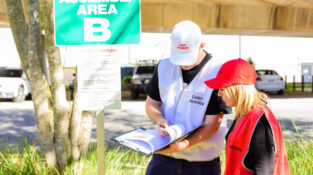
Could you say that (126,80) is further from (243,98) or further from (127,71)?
(243,98)

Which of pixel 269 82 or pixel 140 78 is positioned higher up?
pixel 140 78

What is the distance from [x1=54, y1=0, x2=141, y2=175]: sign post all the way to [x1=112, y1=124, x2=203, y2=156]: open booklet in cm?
63

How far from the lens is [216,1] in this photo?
1361 cm

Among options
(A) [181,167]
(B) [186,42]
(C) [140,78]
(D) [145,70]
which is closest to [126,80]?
(D) [145,70]

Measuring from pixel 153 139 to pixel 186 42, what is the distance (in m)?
0.63

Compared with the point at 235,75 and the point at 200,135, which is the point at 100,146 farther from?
the point at 235,75

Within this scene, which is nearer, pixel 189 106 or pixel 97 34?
pixel 189 106

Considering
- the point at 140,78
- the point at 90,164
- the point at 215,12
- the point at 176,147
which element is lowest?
the point at 140,78

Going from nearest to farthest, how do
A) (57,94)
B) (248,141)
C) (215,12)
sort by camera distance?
(248,141)
(57,94)
(215,12)

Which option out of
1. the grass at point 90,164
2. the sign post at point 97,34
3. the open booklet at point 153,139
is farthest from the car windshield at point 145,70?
the open booklet at point 153,139

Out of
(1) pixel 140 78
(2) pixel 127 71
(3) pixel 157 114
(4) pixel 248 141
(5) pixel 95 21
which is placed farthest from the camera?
(2) pixel 127 71

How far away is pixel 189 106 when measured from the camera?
2.22 metres

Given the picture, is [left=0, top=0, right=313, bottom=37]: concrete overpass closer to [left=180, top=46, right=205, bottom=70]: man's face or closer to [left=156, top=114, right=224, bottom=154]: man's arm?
[left=180, top=46, right=205, bottom=70]: man's face

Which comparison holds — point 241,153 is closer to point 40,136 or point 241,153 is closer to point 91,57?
point 91,57
